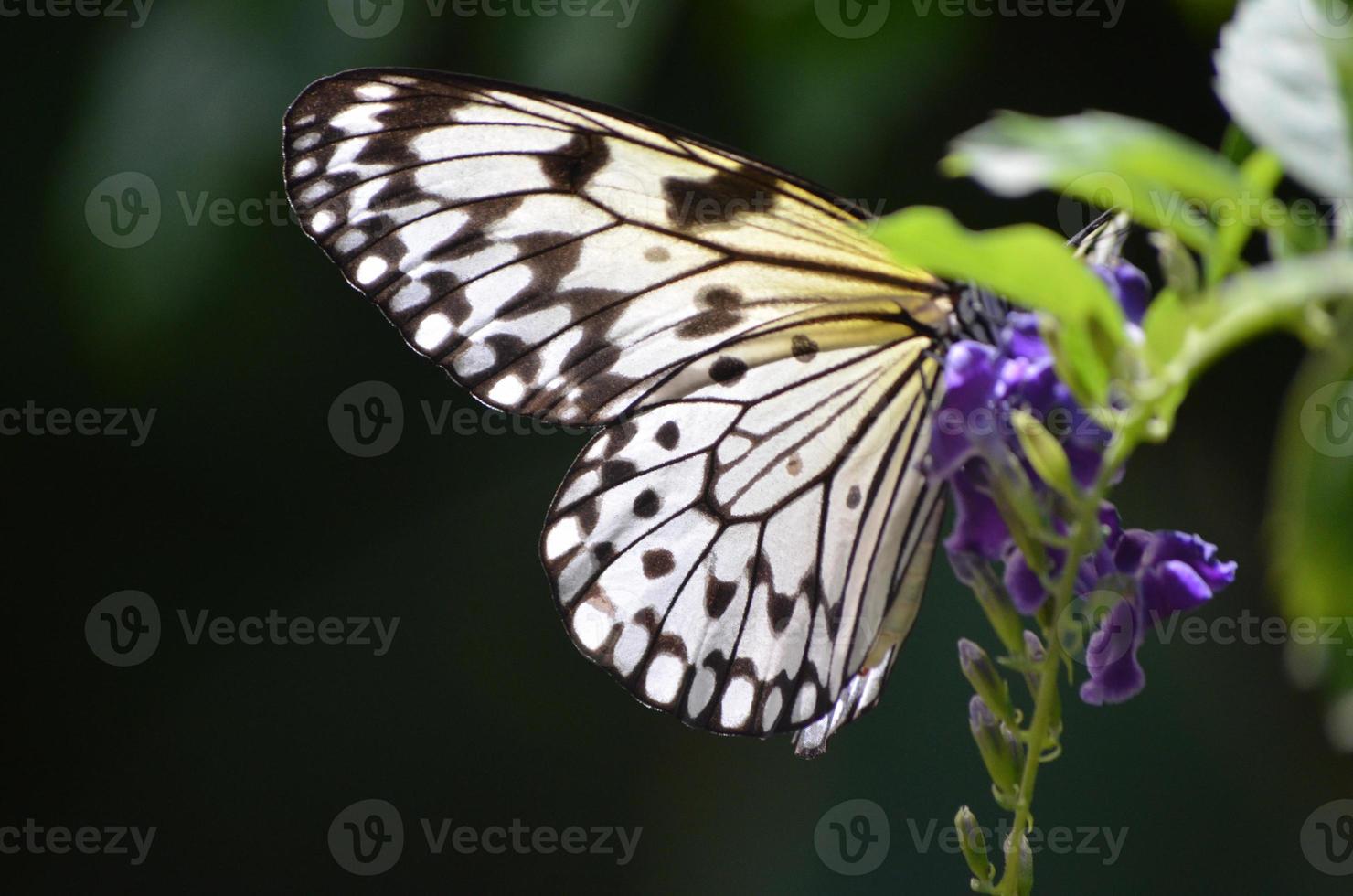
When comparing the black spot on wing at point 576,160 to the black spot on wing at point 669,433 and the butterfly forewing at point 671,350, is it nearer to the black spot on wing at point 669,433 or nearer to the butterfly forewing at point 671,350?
the butterfly forewing at point 671,350

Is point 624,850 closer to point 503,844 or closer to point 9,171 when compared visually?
point 503,844

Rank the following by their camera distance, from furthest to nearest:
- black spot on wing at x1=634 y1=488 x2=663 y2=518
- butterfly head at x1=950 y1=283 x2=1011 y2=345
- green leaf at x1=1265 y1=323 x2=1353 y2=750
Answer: black spot on wing at x1=634 y1=488 x2=663 y2=518 → butterfly head at x1=950 y1=283 x2=1011 y2=345 → green leaf at x1=1265 y1=323 x2=1353 y2=750

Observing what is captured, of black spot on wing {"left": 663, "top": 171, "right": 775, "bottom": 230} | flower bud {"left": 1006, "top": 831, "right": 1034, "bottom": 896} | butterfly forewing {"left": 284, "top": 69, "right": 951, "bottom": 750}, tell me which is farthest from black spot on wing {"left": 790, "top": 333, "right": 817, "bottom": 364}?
flower bud {"left": 1006, "top": 831, "right": 1034, "bottom": 896}

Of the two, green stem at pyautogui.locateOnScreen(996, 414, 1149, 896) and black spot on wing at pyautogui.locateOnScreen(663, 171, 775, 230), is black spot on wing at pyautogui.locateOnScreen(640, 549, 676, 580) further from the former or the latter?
green stem at pyautogui.locateOnScreen(996, 414, 1149, 896)

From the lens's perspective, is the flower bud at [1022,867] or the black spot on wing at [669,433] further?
the black spot on wing at [669,433]

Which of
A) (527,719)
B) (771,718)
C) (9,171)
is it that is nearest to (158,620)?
(527,719)

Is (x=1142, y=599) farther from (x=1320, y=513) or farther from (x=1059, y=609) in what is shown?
(x=1320, y=513)

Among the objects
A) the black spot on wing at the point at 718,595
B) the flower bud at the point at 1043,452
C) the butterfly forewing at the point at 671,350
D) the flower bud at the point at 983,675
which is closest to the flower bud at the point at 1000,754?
the flower bud at the point at 983,675
